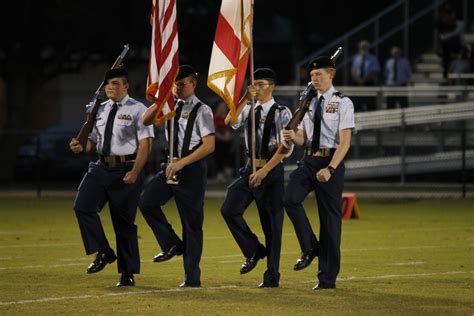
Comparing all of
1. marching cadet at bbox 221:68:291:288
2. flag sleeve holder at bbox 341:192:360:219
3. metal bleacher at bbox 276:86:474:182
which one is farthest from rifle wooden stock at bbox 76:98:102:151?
metal bleacher at bbox 276:86:474:182

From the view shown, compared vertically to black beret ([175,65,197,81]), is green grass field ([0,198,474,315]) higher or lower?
lower

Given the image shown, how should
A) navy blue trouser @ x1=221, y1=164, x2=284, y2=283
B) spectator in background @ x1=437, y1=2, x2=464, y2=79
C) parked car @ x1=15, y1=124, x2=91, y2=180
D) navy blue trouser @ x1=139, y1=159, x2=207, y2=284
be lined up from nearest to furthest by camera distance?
1. navy blue trouser @ x1=139, y1=159, x2=207, y2=284
2. navy blue trouser @ x1=221, y1=164, x2=284, y2=283
3. spectator in background @ x1=437, y1=2, x2=464, y2=79
4. parked car @ x1=15, y1=124, x2=91, y2=180

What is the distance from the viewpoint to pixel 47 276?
1440 centimetres

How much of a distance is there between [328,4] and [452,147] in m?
11.8

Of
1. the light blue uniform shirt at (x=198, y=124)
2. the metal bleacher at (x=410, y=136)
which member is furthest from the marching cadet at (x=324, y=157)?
the metal bleacher at (x=410, y=136)

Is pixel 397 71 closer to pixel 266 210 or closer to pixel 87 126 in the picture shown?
pixel 266 210

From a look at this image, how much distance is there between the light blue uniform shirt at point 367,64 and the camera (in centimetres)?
3100

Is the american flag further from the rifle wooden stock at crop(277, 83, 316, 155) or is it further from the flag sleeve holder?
the flag sleeve holder

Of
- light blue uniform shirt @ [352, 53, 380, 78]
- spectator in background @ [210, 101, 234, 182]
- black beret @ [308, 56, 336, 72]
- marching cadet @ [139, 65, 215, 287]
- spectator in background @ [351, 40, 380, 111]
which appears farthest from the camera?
spectator in background @ [210, 101, 234, 182]

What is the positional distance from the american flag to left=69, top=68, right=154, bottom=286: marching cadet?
281mm

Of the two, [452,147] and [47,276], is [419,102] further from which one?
[47,276]

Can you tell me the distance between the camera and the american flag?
13078 millimetres

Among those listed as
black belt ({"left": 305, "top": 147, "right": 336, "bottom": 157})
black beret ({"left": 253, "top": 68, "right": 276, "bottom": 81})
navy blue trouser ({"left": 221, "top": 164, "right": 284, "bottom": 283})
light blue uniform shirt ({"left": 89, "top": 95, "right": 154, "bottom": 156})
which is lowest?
navy blue trouser ({"left": 221, "top": 164, "right": 284, "bottom": 283})

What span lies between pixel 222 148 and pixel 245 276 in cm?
1894
